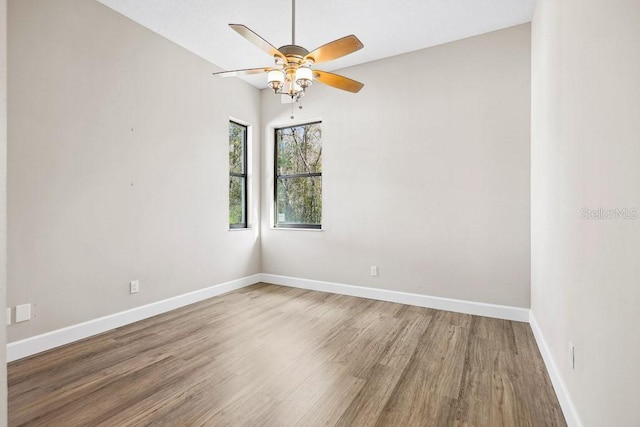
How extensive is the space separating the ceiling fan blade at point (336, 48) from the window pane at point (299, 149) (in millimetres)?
2197

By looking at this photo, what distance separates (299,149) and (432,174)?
6.62 feet

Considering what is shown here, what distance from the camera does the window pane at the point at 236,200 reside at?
14.7 ft

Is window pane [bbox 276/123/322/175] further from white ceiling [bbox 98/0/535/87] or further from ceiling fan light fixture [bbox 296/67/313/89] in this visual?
ceiling fan light fixture [bbox 296/67/313/89]

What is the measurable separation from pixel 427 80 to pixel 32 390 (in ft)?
14.4

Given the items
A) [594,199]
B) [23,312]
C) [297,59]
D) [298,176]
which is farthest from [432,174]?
[23,312]

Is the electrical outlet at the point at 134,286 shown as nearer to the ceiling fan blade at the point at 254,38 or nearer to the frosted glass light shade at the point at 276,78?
the frosted glass light shade at the point at 276,78

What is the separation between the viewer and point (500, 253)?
128 inches

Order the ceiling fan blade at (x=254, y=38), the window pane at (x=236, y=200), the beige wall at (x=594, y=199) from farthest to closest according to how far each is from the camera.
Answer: the window pane at (x=236, y=200) < the ceiling fan blade at (x=254, y=38) < the beige wall at (x=594, y=199)

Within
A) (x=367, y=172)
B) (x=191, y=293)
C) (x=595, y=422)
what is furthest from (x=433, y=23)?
(x=191, y=293)

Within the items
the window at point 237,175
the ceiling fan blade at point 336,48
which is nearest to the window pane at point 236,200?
the window at point 237,175

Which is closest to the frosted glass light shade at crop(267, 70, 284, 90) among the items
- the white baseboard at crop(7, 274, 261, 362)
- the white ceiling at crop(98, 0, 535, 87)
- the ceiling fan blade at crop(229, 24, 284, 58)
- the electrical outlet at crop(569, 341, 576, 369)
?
the ceiling fan blade at crop(229, 24, 284, 58)

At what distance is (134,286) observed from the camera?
3.15m

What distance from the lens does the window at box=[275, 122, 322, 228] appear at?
452 centimetres

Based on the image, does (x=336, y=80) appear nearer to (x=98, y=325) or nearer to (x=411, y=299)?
(x=411, y=299)
